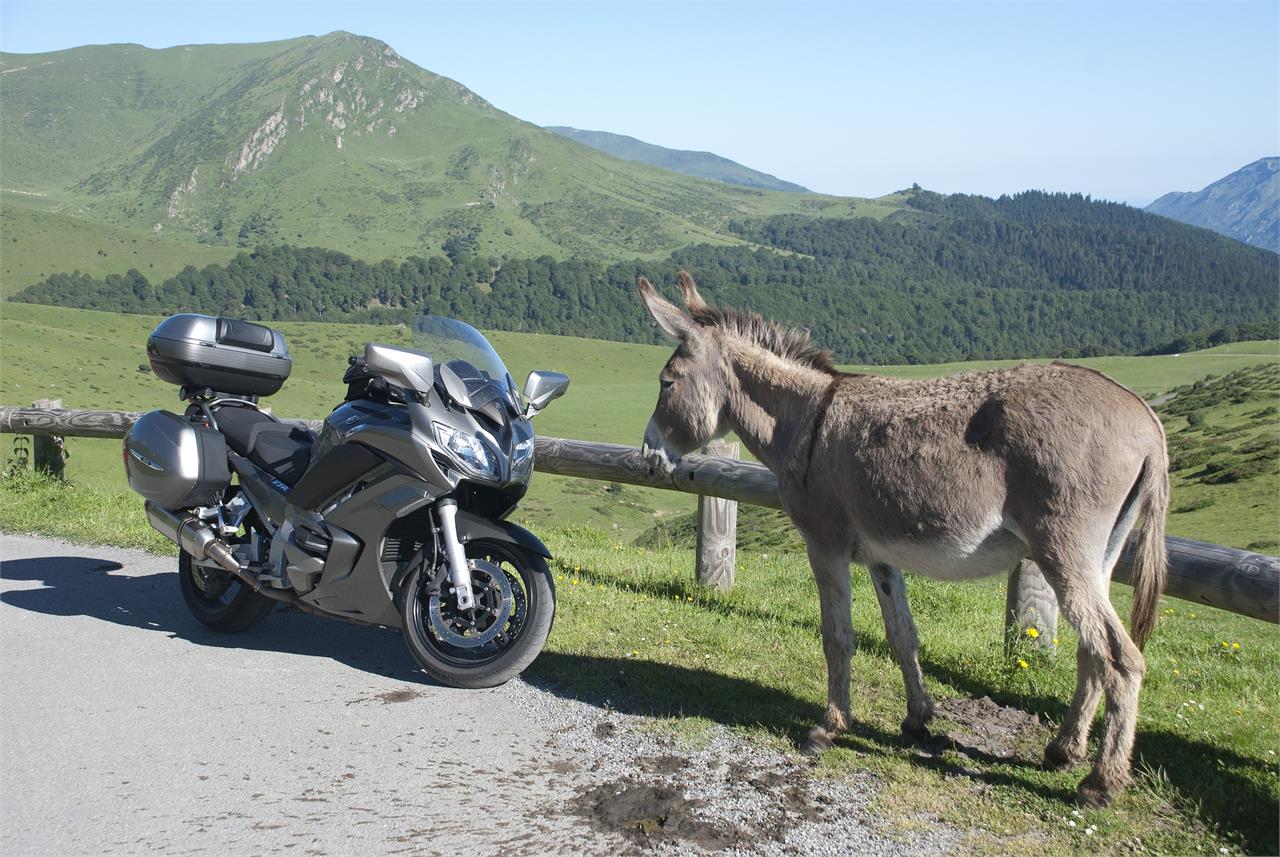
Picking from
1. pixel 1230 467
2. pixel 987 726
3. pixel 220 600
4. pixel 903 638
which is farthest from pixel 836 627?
pixel 1230 467

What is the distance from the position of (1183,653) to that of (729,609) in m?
3.12

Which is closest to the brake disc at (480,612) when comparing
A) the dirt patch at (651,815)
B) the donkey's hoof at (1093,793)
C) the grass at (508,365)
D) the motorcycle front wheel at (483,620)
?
the motorcycle front wheel at (483,620)

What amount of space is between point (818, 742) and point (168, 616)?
449cm

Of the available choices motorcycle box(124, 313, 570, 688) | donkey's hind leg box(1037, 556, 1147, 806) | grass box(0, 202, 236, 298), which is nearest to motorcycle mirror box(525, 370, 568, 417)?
motorcycle box(124, 313, 570, 688)

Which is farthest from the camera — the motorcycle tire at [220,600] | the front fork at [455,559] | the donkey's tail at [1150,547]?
the motorcycle tire at [220,600]

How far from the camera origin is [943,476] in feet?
15.1

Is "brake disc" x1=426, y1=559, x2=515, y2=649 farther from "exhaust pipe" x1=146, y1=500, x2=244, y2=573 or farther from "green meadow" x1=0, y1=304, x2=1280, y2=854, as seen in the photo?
"exhaust pipe" x1=146, y1=500, x2=244, y2=573

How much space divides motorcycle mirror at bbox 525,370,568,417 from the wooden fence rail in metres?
0.66

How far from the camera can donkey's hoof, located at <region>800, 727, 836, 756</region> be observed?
A: 4.94 meters

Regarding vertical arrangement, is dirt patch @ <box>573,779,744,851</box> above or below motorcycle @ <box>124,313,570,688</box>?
below

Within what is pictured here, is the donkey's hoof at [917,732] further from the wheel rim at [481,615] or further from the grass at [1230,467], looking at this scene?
the grass at [1230,467]

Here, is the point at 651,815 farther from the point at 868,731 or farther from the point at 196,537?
the point at 196,537

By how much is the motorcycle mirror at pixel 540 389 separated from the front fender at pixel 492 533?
0.68 m

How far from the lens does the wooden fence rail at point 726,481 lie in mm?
4887
